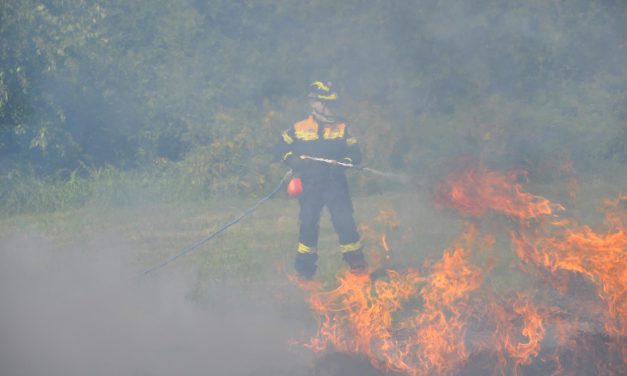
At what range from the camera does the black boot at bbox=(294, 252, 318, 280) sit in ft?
23.7

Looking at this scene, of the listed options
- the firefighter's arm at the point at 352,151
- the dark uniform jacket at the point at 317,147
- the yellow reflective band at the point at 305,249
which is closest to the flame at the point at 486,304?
A: the yellow reflective band at the point at 305,249

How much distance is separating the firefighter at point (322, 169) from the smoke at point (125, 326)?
3.52 ft

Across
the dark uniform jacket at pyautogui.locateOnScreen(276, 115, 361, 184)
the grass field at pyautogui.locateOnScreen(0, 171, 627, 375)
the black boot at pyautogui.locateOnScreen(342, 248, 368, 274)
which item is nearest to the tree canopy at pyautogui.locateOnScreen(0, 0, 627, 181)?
the grass field at pyautogui.locateOnScreen(0, 171, 627, 375)

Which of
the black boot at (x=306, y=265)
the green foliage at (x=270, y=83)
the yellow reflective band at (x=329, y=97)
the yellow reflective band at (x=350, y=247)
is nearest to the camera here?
the yellow reflective band at (x=329, y=97)

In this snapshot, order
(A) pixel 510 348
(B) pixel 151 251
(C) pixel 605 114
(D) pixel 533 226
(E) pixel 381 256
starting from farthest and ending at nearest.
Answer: (C) pixel 605 114 → (B) pixel 151 251 → (E) pixel 381 256 → (D) pixel 533 226 → (A) pixel 510 348

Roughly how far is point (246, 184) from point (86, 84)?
375cm

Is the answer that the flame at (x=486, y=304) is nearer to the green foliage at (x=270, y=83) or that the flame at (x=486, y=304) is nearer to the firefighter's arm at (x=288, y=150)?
the firefighter's arm at (x=288, y=150)

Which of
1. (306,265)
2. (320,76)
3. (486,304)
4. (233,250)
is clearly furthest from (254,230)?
(320,76)

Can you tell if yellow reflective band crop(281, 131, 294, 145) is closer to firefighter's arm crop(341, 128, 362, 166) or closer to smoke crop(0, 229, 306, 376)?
firefighter's arm crop(341, 128, 362, 166)

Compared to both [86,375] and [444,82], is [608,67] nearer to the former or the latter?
[444,82]

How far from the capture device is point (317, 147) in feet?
23.3

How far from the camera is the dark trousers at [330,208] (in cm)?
711

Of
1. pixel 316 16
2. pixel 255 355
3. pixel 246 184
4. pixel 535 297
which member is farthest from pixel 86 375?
pixel 316 16

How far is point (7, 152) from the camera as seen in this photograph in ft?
39.0
